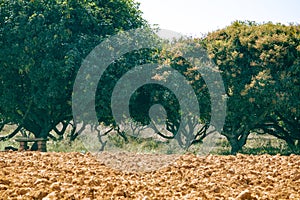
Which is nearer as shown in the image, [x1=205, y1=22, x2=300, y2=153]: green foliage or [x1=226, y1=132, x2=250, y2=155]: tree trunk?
[x1=205, y1=22, x2=300, y2=153]: green foliage

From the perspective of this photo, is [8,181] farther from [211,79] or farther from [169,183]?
[211,79]

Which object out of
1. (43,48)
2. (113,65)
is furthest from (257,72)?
(43,48)

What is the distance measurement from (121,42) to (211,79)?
12.4 ft

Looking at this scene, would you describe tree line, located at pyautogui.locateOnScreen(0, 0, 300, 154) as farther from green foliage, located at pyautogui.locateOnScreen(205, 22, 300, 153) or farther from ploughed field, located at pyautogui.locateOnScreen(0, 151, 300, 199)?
ploughed field, located at pyautogui.locateOnScreen(0, 151, 300, 199)

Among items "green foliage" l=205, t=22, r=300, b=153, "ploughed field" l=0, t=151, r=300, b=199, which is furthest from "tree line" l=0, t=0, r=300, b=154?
"ploughed field" l=0, t=151, r=300, b=199

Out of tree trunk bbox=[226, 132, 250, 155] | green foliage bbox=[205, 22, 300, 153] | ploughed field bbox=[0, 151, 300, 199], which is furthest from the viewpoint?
tree trunk bbox=[226, 132, 250, 155]

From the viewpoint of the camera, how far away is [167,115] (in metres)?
22.0

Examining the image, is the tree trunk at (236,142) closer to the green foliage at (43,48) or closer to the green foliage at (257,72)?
the green foliage at (257,72)

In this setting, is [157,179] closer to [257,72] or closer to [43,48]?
[43,48]

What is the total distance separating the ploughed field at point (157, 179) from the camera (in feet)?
20.1

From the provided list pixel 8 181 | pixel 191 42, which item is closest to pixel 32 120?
pixel 191 42

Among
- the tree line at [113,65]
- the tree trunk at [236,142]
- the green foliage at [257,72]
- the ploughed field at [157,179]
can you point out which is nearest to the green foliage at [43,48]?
the tree line at [113,65]

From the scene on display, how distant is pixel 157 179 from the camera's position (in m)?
8.09

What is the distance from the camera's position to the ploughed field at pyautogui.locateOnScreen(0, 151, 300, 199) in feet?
20.1
